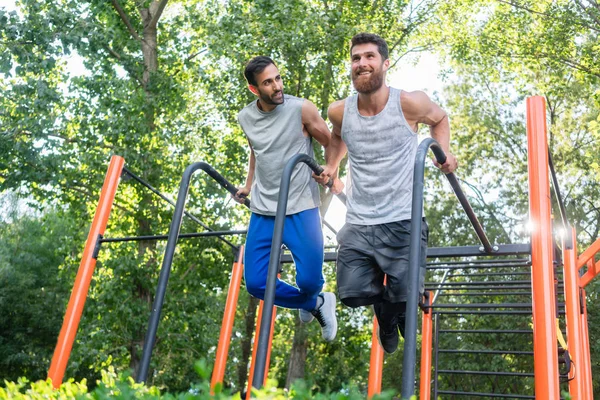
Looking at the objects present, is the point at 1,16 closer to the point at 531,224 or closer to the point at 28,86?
the point at 28,86

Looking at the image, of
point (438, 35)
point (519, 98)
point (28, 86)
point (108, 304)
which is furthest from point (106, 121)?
point (519, 98)

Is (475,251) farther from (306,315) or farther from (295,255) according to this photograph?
(295,255)

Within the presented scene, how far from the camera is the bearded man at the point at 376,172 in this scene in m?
2.99

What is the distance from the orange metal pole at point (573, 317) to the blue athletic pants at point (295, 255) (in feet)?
4.58

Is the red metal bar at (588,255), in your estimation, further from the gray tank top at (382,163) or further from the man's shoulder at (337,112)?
the man's shoulder at (337,112)

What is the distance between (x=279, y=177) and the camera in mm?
3342

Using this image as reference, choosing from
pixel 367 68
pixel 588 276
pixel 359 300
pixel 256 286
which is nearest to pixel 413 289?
pixel 359 300

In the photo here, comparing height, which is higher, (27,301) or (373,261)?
(27,301)

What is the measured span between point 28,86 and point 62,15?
4.23 feet

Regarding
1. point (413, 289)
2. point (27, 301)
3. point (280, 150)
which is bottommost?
point (413, 289)

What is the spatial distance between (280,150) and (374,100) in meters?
0.52

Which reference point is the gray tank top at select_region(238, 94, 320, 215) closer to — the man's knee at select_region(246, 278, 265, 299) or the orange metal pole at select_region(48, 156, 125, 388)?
the man's knee at select_region(246, 278, 265, 299)

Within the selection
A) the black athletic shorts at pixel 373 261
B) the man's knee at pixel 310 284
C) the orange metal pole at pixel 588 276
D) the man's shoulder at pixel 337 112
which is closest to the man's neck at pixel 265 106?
the man's shoulder at pixel 337 112

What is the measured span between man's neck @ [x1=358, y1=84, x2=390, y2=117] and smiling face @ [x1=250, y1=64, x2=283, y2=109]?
40cm
